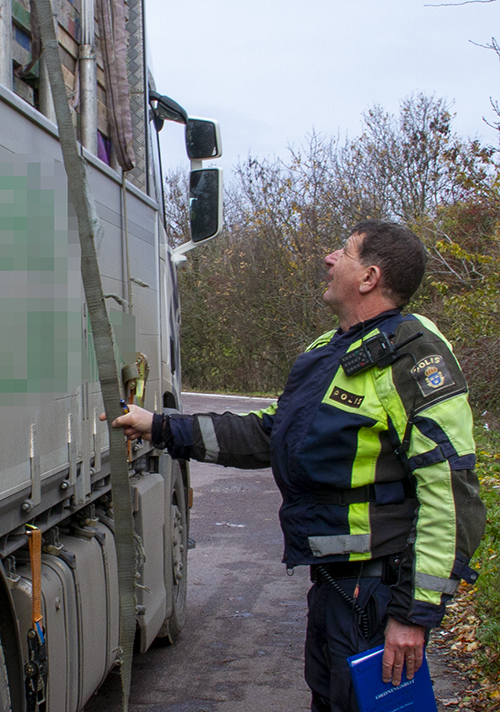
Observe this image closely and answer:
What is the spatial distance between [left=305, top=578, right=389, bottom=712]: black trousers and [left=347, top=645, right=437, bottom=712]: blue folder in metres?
0.10

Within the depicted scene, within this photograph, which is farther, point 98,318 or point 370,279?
point 370,279

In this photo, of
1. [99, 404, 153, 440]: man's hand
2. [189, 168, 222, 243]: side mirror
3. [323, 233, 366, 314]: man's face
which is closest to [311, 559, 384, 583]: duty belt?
[99, 404, 153, 440]: man's hand

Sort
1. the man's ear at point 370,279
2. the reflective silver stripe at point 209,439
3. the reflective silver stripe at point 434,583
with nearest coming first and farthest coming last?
the reflective silver stripe at point 434,583
the man's ear at point 370,279
the reflective silver stripe at point 209,439

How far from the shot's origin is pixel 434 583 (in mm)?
2111

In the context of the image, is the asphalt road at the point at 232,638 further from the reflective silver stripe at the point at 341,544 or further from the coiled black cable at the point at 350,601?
the reflective silver stripe at the point at 341,544

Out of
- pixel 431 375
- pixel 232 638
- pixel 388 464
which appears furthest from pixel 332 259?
pixel 232 638

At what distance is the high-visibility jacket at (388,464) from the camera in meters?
2.14

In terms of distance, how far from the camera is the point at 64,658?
254cm

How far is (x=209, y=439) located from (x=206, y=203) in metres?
2.49

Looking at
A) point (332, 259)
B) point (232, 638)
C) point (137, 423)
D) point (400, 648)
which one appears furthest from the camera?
point (232, 638)

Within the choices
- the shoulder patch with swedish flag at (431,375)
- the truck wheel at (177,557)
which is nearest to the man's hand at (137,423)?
the shoulder patch with swedish flag at (431,375)

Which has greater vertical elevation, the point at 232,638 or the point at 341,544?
the point at 341,544

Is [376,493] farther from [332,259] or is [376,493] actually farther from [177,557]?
[177,557]

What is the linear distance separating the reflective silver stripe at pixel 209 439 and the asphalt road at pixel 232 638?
1758 millimetres
